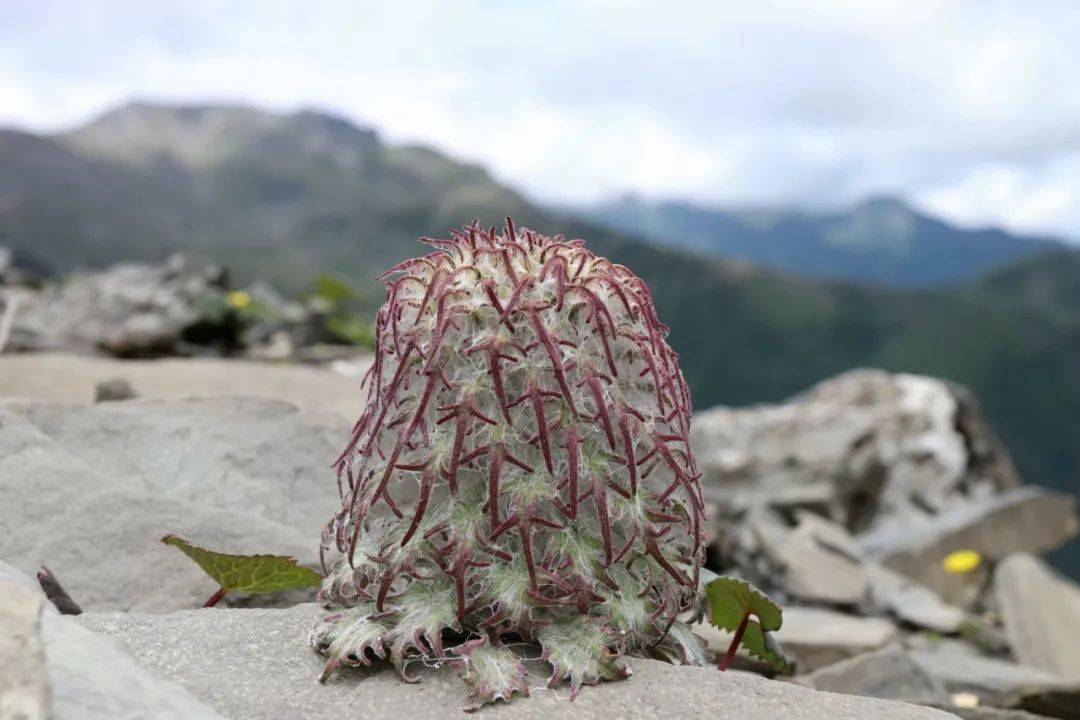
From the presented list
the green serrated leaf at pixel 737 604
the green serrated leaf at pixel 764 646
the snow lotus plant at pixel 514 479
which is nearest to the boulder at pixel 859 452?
the green serrated leaf at pixel 764 646

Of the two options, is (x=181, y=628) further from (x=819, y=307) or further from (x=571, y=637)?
(x=819, y=307)

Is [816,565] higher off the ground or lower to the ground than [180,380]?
lower

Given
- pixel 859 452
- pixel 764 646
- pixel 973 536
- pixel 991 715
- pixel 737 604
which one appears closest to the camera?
pixel 737 604

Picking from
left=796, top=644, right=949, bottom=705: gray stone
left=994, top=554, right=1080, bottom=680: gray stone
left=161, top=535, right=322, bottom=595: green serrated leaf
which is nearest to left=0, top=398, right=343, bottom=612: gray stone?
left=161, top=535, right=322, bottom=595: green serrated leaf

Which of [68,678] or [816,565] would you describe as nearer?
[68,678]

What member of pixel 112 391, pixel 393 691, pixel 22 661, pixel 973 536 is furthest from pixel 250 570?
pixel 973 536

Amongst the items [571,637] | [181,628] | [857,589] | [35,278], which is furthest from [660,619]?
[35,278]

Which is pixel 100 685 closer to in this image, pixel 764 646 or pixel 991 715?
pixel 764 646

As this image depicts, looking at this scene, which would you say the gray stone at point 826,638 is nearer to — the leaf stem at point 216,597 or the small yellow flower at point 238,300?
the leaf stem at point 216,597
